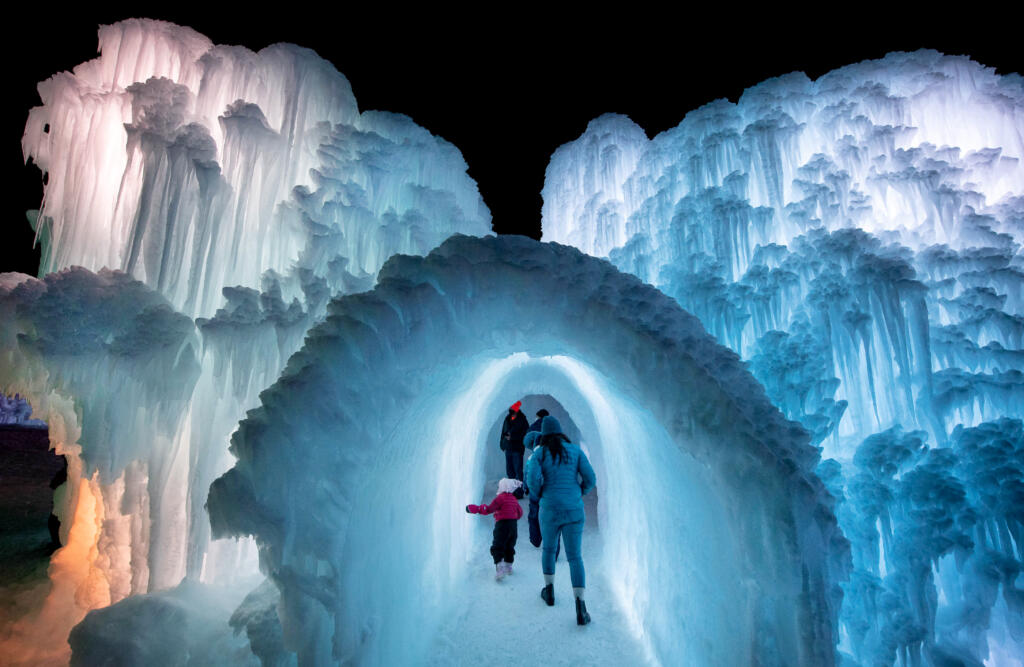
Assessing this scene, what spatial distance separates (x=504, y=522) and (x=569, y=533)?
1.84 m

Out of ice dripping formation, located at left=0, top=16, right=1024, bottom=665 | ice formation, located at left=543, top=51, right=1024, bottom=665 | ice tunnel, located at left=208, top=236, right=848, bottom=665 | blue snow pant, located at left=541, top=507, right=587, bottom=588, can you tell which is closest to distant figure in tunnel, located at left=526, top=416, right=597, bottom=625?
blue snow pant, located at left=541, top=507, right=587, bottom=588

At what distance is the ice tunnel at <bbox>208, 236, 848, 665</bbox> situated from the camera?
2.85 m

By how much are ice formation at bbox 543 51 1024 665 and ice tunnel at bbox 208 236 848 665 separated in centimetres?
126

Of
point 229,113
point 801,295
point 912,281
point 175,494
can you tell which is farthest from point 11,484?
point 912,281

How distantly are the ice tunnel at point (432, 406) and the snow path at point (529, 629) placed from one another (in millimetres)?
573

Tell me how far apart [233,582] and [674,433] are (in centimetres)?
472

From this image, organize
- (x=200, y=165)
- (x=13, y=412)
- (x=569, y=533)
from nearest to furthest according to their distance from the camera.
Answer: (x=569, y=533) < (x=200, y=165) < (x=13, y=412)

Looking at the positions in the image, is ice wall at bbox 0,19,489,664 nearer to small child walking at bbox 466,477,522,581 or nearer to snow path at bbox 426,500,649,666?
snow path at bbox 426,500,649,666

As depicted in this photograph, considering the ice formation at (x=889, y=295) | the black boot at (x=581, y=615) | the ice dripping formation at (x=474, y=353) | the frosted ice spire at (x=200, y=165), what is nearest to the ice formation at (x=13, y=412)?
the ice dripping formation at (x=474, y=353)

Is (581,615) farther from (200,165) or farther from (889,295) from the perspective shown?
(200,165)

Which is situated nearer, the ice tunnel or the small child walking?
the ice tunnel

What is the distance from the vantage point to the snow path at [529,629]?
4.67 m

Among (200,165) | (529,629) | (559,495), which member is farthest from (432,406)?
(200,165)

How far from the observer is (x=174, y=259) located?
5.34 meters
